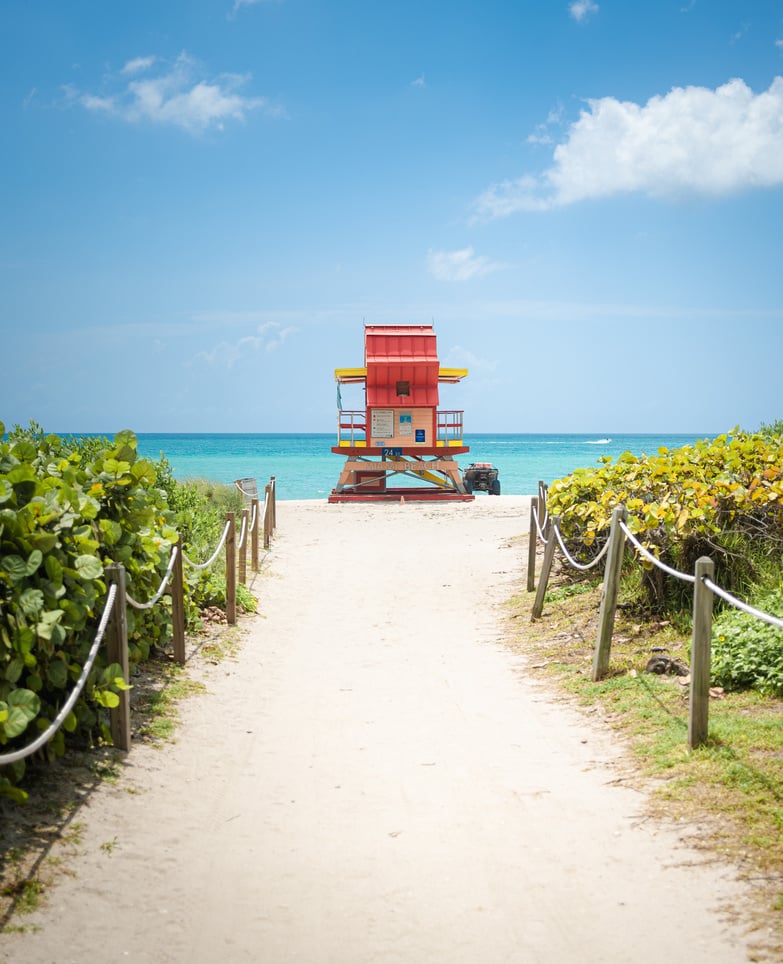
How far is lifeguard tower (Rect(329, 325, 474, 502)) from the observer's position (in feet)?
97.5

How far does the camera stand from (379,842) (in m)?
4.44

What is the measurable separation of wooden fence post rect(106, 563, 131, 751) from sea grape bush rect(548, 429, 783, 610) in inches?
192

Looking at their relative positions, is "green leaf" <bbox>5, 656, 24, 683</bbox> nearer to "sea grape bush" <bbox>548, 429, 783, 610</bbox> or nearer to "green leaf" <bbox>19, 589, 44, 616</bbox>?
"green leaf" <bbox>19, 589, 44, 616</bbox>

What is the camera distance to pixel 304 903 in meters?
3.83

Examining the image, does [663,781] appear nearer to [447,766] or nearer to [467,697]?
[447,766]

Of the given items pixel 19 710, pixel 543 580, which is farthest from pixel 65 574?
pixel 543 580

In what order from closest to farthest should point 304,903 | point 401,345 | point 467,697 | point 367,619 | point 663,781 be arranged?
point 304,903 < point 663,781 < point 467,697 < point 367,619 < point 401,345

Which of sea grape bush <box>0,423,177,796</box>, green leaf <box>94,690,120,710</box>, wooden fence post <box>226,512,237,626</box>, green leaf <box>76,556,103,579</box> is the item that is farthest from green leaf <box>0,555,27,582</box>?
wooden fence post <box>226,512,237,626</box>

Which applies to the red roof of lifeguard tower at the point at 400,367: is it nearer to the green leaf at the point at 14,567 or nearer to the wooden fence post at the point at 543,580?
the wooden fence post at the point at 543,580

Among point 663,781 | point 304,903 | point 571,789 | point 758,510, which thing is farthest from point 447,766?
point 758,510

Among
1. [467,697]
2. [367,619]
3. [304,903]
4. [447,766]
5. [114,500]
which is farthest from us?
[367,619]

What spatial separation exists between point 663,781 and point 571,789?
0.55 metres

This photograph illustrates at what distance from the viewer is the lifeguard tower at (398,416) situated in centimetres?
2970

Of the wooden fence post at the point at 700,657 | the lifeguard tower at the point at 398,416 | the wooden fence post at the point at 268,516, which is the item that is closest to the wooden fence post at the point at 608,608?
the wooden fence post at the point at 700,657
